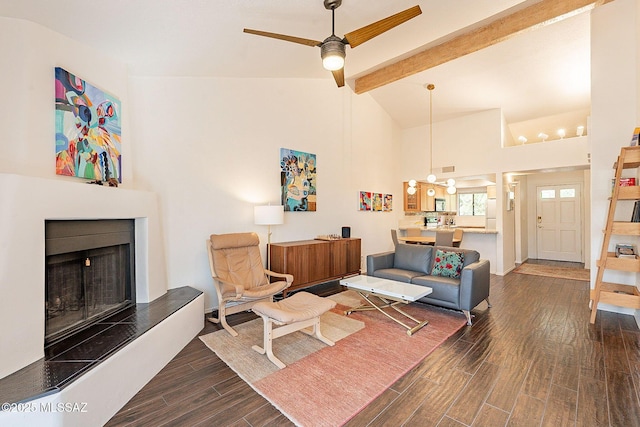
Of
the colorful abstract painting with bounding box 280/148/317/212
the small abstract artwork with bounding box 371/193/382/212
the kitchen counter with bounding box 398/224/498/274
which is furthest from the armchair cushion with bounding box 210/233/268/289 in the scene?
the kitchen counter with bounding box 398/224/498/274

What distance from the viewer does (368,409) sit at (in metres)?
1.93

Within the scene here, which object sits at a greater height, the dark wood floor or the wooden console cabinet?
the wooden console cabinet

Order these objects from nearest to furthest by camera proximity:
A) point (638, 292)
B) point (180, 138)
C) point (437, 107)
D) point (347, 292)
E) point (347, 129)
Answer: point (638, 292) → point (180, 138) → point (347, 292) → point (347, 129) → point (437, 107)

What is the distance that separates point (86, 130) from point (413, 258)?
13.7 ft

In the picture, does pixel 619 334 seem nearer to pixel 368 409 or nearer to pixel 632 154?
pixel 632 154

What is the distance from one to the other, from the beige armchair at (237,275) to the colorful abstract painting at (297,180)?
1.12 m

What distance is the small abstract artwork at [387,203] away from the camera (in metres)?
6.94

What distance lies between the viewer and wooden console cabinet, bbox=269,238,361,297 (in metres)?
4.27

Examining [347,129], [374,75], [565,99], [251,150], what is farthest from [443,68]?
[251,150]

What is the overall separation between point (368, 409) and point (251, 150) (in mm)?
3515

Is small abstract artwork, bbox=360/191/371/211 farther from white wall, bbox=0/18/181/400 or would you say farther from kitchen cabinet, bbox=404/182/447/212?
white wall, bbox=0/18/181/400

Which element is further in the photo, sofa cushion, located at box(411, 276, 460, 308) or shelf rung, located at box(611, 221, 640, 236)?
sofa cushion, located at box(411, 276, 460, 308)

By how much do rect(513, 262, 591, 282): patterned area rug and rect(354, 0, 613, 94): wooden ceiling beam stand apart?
4635mm

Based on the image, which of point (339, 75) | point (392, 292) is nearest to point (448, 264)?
point (392, 292)
